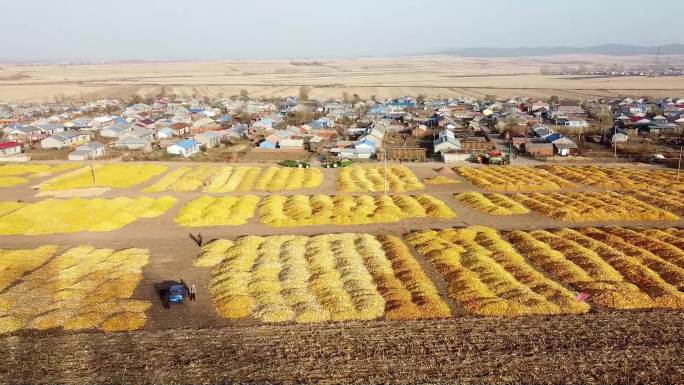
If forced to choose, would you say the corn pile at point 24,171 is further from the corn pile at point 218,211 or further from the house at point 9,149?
the corn pile at point 218,211

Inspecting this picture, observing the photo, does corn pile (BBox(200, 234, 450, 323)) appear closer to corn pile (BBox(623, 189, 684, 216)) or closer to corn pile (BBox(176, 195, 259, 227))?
corn pile (BBox(176, 195, 259, 227))

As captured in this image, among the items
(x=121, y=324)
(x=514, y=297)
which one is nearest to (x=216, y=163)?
(x=121, y=324)

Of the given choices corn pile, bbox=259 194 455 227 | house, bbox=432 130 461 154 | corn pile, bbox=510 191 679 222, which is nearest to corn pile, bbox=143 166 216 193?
corn pile, bbox=259 194 455 227

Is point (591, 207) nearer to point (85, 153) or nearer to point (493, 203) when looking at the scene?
point (493, 203)

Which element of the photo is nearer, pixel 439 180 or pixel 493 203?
pixel 493 203

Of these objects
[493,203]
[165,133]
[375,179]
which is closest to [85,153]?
[165,133]

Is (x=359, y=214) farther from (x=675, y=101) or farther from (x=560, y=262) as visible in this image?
(x=675, y=101)
